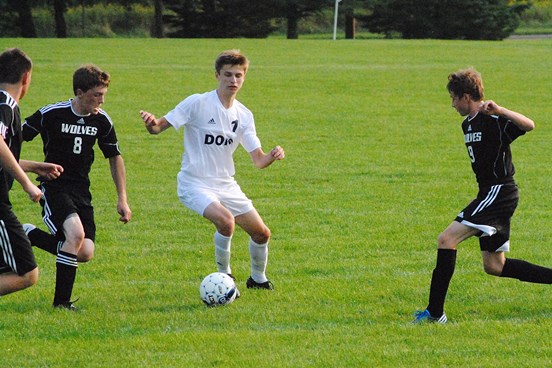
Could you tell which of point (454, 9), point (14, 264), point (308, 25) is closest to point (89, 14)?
point (308, 25)

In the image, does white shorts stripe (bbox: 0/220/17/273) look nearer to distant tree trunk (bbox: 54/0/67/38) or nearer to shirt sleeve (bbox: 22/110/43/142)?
shirt sleeve (bbox: 22/110/43/142)

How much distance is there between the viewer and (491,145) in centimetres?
686

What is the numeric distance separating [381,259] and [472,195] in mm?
3717

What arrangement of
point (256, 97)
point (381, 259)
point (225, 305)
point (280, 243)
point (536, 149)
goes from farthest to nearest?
point (256, 97)
point (536, 149)
point (280, 243)
point (381, 259)
point (225, 305)

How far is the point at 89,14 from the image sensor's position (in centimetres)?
5562

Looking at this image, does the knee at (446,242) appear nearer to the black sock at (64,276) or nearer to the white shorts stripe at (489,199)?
the white shorts stripe at (489,199)

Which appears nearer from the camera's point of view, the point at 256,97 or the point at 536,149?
the point at 536,149

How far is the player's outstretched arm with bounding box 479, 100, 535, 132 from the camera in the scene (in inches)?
255

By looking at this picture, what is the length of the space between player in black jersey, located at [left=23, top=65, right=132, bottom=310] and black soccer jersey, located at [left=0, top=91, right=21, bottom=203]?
945 millimetres

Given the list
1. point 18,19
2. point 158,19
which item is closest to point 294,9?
point 158,19

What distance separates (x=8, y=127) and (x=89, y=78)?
1.09 metres

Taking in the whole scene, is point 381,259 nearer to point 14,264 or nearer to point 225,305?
point 225,305

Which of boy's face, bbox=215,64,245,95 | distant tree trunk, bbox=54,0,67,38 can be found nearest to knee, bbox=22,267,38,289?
boy's face, bbox=215,64,245,95

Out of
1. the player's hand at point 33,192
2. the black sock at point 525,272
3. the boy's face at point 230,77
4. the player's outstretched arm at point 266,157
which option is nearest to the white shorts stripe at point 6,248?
the player's hand at point 33,192
